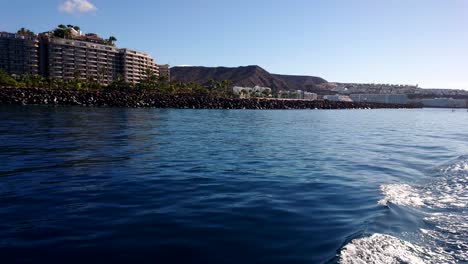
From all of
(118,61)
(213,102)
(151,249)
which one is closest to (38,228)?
(151,249)

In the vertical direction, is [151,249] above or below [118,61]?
below

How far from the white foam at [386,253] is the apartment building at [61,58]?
13883cm

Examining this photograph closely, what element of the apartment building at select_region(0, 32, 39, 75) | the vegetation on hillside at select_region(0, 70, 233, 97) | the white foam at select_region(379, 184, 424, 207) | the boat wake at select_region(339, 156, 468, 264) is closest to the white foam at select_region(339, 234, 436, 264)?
the boat wake at select_region(339, 156, 468, 264)

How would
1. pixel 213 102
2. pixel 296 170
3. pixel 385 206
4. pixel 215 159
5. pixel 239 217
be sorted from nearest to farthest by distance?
pixel 239 217 < pixel 385 206 < pixel 296 170 < pixel 215 159 < pixel 213 102

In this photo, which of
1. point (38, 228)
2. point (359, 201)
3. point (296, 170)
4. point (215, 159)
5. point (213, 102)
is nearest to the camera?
point (38, 228)

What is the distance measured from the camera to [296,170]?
50.7 ft

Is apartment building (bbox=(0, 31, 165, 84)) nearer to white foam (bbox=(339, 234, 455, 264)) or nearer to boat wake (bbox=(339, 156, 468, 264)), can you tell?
boat wake (bbox=(339, 156, 468, 264))

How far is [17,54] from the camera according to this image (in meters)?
144

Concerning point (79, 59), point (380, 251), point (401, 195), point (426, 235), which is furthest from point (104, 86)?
point (380, 251)

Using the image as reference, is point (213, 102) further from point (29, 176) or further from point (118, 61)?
point (29, 176)

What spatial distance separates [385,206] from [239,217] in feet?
13.5

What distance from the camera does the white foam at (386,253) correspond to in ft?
20.6

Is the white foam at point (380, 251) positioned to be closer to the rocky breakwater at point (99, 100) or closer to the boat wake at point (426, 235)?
the boat wake at point (426, 235)

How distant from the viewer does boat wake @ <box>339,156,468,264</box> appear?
21.1 feet
